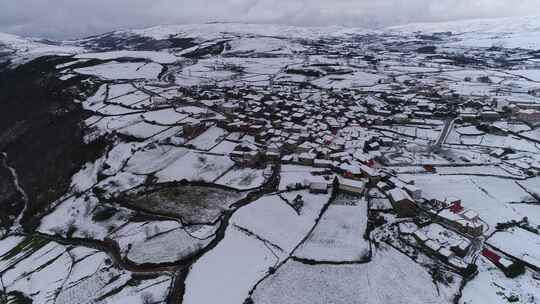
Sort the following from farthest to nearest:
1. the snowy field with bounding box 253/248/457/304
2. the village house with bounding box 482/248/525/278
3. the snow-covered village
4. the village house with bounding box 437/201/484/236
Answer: the village house with bounding box 437/201/484/236 < the snow-covered village < the village house with bounding box 482/248/525/278 < the snowy field with bounding box 253/248/457/304

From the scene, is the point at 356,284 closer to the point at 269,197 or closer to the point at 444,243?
the point at 444,243

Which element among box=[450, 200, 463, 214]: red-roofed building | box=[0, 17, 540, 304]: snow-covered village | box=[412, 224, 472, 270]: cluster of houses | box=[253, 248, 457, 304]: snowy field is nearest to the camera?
box=[253, 248, 457, 304]: snowy field

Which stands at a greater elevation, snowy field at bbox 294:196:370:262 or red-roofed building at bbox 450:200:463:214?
red-roofed building at bbox 450:200:463:214

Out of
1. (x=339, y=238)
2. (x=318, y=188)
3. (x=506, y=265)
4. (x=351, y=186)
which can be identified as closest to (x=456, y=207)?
(x=506, y=265)

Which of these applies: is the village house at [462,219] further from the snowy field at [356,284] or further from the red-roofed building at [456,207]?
the snowy field at [356,284]

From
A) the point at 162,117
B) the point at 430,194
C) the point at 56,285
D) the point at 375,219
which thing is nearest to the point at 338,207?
the point at 375,219

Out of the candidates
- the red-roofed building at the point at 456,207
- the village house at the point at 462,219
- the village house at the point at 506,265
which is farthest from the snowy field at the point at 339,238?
the village house at the point at 506,265

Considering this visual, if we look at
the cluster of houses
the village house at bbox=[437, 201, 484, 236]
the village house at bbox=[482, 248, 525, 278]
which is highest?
the village house at bbox=[437, 201, 484, 236]

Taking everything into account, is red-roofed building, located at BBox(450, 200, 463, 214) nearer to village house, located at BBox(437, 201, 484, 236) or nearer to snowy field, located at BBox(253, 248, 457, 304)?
village house, located at BBox(437, 201, 484, 236)

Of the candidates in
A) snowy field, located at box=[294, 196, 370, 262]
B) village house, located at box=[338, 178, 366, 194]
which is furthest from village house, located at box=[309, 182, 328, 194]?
snowy field, located at box=[294, 196, 370, 262]
